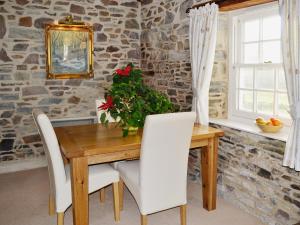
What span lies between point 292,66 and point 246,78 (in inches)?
38.1

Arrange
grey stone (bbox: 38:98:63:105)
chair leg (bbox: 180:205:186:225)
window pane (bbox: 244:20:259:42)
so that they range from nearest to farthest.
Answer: chair leg (bbox: 180:205:186:225) → window pane (bbox: 244:20:259:42) → grey stone (bbox: 38:98:63:105)

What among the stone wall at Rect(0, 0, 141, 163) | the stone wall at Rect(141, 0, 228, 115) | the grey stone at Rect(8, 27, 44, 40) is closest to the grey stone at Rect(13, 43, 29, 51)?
the stone wall at Rect(0, 0, 141, 163)

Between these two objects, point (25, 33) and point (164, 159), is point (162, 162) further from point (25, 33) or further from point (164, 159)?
point (25, 33)

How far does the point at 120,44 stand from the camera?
15.1 feet

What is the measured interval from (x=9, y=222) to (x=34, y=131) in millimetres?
1658

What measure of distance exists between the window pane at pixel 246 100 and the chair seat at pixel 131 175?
1317 millimetres

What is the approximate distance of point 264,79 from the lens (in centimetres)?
303

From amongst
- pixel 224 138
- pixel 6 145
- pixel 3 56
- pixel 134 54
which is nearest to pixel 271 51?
pixel 224 138

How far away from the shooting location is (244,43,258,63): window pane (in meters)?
3.11

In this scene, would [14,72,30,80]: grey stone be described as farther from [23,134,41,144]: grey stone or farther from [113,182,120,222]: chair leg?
[113,182,120,222]: chair leg

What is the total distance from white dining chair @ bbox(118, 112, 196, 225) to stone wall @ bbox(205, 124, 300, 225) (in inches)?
28.3

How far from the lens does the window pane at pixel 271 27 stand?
2.83 metres

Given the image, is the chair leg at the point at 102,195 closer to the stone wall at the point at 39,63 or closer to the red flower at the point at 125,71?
the red flower at the point at 125,71

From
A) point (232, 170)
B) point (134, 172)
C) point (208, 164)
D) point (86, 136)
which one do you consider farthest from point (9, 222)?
point (232, 170)
